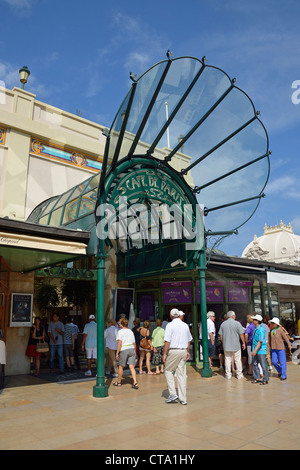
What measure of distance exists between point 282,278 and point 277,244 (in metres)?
65.1

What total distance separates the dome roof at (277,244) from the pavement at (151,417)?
61.9 meters

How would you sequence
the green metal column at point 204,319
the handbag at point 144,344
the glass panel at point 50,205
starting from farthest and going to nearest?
1. the glass panel at point 50,205
2. the handbag at point 144,344
3. the green metal column at point 204,319

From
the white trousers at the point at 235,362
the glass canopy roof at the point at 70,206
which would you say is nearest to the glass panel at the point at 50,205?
the glass canopy roof at the point at 70,206

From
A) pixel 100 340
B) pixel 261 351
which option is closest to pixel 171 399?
pixel 100 340

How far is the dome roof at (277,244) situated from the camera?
68812mm

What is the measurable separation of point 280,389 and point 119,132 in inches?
259

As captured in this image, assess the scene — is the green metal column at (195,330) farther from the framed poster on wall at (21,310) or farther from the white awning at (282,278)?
the framed poster on wall at (21,310)

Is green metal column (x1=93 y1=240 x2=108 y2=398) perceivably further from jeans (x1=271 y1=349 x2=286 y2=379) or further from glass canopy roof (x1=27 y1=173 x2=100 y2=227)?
jeans (x1=271 y1=349 x2=286 y2=379)

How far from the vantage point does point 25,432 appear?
16.4 feet

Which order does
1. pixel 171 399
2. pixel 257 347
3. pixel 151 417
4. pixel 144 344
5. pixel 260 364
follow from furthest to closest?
pixel 144 344
pixel 260 364
pixel 257 347
pixel 171 399
pixel 151 417

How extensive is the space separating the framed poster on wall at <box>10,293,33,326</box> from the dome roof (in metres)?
60.3

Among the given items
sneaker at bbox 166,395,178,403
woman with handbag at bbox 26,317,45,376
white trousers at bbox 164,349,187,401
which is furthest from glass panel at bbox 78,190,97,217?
sneaker at bbox 166,395,178,403

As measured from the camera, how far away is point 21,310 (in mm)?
10750

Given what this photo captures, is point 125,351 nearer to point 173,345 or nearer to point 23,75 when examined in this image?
point 173,345
